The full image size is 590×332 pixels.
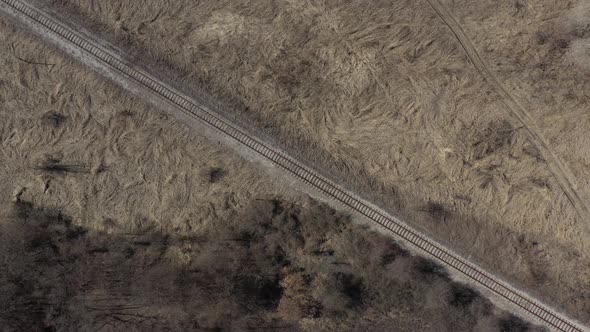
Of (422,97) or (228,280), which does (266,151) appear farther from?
(422,97)

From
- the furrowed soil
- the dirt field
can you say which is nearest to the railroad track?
the furrowed soil

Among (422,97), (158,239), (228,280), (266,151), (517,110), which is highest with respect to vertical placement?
(517,110)

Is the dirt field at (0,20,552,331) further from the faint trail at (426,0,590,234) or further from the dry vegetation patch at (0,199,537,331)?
the faint trail at (426,0,590,234)

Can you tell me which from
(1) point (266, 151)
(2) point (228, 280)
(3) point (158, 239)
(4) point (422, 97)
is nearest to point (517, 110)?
(4) point (422, 97)

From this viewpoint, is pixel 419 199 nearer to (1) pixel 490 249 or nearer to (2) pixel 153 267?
(1) pixel 490 249

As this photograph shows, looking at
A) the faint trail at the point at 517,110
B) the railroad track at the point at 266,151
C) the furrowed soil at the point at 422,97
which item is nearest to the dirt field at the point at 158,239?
the railroad track at the point at 266,151

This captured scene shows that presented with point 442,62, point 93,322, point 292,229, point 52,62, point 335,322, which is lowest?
point 93,322

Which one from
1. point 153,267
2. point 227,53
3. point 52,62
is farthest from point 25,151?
point 227,53
